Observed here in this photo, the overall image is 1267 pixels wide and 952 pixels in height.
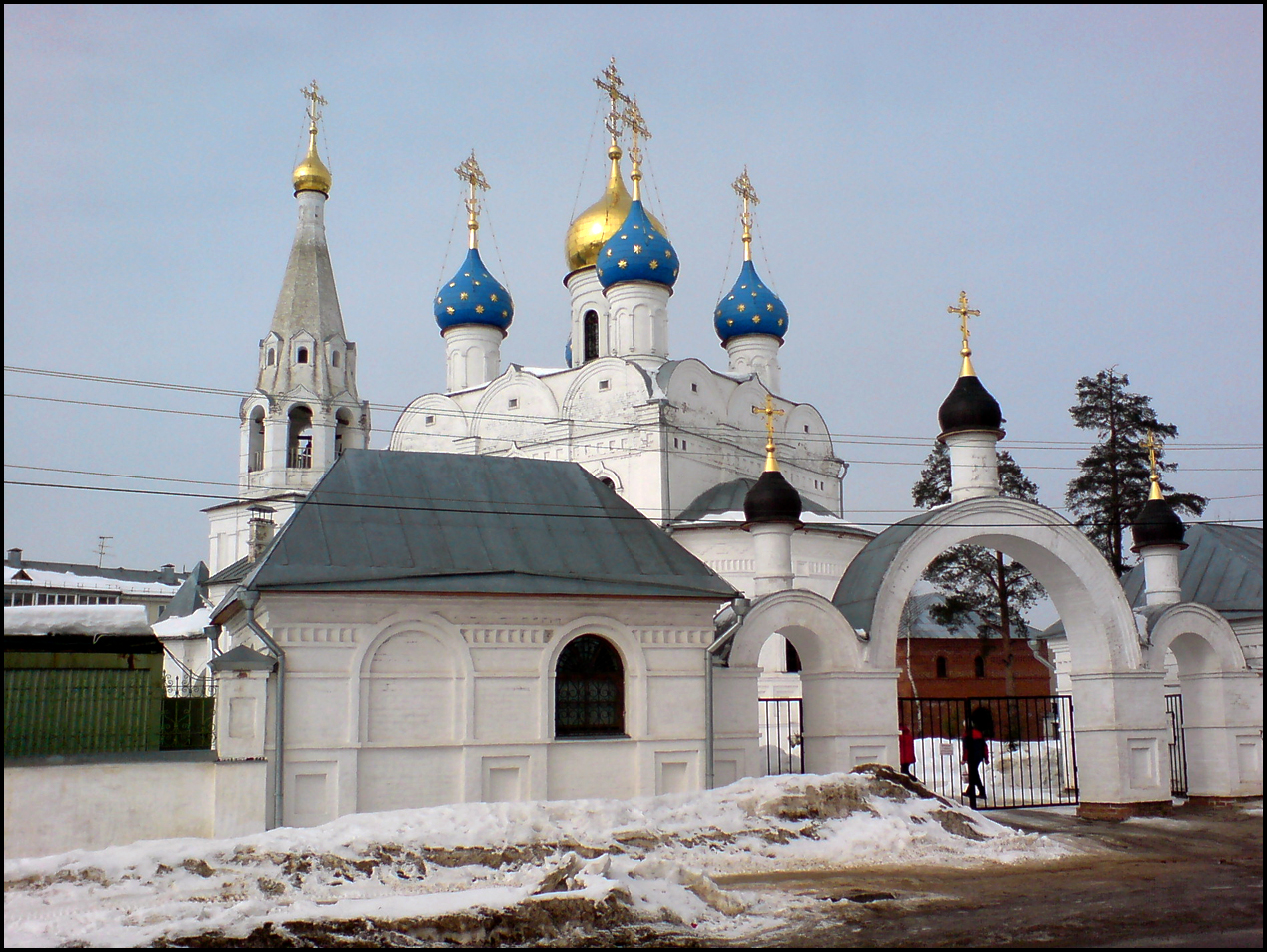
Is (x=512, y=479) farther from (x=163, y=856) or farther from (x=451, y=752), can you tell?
(x=163, y=856)

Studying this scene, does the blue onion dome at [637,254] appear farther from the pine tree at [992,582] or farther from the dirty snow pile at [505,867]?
the dirty snow pile at [505,867]

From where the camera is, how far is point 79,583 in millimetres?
58031

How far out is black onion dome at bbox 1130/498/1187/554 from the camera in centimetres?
1631

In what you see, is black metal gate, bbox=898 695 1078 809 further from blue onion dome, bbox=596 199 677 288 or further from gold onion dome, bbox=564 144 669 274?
gold onion dome, bbox=564 144 669 274

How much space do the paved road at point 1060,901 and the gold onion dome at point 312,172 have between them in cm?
2497

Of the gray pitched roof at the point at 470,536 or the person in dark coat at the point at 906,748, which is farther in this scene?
the person in dark coat at the point at 906,748

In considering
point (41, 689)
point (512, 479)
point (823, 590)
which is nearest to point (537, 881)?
point (41, 689)

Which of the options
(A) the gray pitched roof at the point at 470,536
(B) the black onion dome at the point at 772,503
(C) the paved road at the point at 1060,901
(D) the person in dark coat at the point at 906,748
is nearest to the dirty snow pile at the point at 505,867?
(C) the paved road at the point at 1060,901

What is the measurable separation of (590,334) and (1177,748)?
17.8 meters

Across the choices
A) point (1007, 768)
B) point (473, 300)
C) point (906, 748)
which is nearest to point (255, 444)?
point (473, 300)

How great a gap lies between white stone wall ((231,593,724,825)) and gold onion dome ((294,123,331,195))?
2166 centimetres

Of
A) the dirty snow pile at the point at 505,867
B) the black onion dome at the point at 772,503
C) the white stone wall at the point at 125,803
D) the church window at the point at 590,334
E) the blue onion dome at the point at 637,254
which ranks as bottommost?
the dirty snow pile at the point at 505,867

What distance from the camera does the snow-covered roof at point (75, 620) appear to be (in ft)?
48.2

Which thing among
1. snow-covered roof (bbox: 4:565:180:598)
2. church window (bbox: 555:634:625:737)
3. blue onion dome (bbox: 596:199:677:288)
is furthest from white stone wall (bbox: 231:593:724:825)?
snow-covered roof (bbox: 4:565:180:598)
